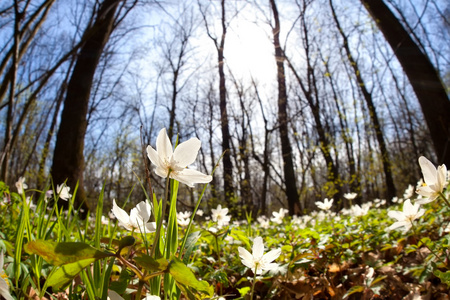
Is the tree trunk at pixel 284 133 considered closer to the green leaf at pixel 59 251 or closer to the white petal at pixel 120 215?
the white petal at pixel 120 215

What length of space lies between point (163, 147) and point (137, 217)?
262 millimetres

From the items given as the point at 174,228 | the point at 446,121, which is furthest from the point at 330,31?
the point at 174,228

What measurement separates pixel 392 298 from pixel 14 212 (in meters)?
2.07

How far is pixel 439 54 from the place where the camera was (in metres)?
15.2

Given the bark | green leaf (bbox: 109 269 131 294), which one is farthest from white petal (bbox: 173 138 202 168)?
the bark

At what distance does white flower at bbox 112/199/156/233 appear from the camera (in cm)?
75

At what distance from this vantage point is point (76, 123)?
15.4 feet

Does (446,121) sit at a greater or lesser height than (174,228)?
greater

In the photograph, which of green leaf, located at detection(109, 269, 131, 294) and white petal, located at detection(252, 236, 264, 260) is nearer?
green leaf, located at detection(109, 269, 131, 294)

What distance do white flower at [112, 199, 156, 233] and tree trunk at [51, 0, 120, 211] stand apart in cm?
384

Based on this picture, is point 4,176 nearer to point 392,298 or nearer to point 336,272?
point 336,272

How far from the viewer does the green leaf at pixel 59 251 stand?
1.34ft

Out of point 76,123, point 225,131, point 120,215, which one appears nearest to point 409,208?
point 120,215

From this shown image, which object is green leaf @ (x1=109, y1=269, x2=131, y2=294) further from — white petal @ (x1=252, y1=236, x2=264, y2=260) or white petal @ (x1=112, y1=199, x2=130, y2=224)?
white petal @ (x1=252, y1=236, x2=264, y2=260)
